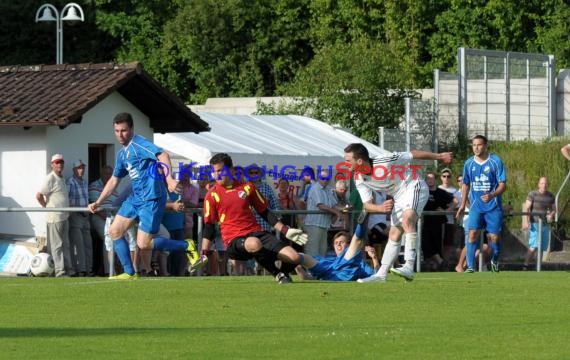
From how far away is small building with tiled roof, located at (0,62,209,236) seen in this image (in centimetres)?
2622

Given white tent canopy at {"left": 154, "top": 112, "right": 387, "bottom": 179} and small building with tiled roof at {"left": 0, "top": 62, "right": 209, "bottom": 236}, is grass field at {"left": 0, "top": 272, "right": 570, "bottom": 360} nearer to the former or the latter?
small building with tiled roof at {"left": 0, "top": 62, "right": 209, "bottom": 236}

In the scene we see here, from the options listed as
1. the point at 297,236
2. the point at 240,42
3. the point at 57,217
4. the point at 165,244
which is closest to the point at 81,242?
the point at 57,217

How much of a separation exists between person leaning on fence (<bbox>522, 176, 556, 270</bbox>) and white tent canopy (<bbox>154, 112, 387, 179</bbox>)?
4204 millimetres

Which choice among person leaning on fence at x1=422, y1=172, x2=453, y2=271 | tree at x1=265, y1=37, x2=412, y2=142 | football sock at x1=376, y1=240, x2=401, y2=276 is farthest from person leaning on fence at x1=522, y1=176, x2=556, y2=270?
tree at x1=265, y1=37, x2=412, y2=142

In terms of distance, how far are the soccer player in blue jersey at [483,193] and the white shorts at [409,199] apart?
13.4 feet

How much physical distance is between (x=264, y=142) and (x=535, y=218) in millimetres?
6097

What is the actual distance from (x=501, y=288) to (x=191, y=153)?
1205cm

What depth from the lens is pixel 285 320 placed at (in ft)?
41.6

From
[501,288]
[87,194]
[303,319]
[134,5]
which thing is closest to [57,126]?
[87,194]

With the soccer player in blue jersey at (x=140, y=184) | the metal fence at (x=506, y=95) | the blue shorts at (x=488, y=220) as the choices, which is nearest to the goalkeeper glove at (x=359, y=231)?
the soccer player in blue jersey at (x=140, y=184)

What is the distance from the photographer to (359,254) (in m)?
18.8

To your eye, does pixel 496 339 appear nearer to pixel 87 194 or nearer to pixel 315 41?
pixel 87 194

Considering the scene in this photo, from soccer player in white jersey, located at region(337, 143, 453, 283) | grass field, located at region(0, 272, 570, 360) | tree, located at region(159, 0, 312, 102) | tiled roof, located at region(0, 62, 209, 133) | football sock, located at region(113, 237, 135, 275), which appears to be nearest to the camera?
grass field, located at region(0, 272, 570, 360)

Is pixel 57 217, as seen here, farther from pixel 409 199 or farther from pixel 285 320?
pixel 285 320
